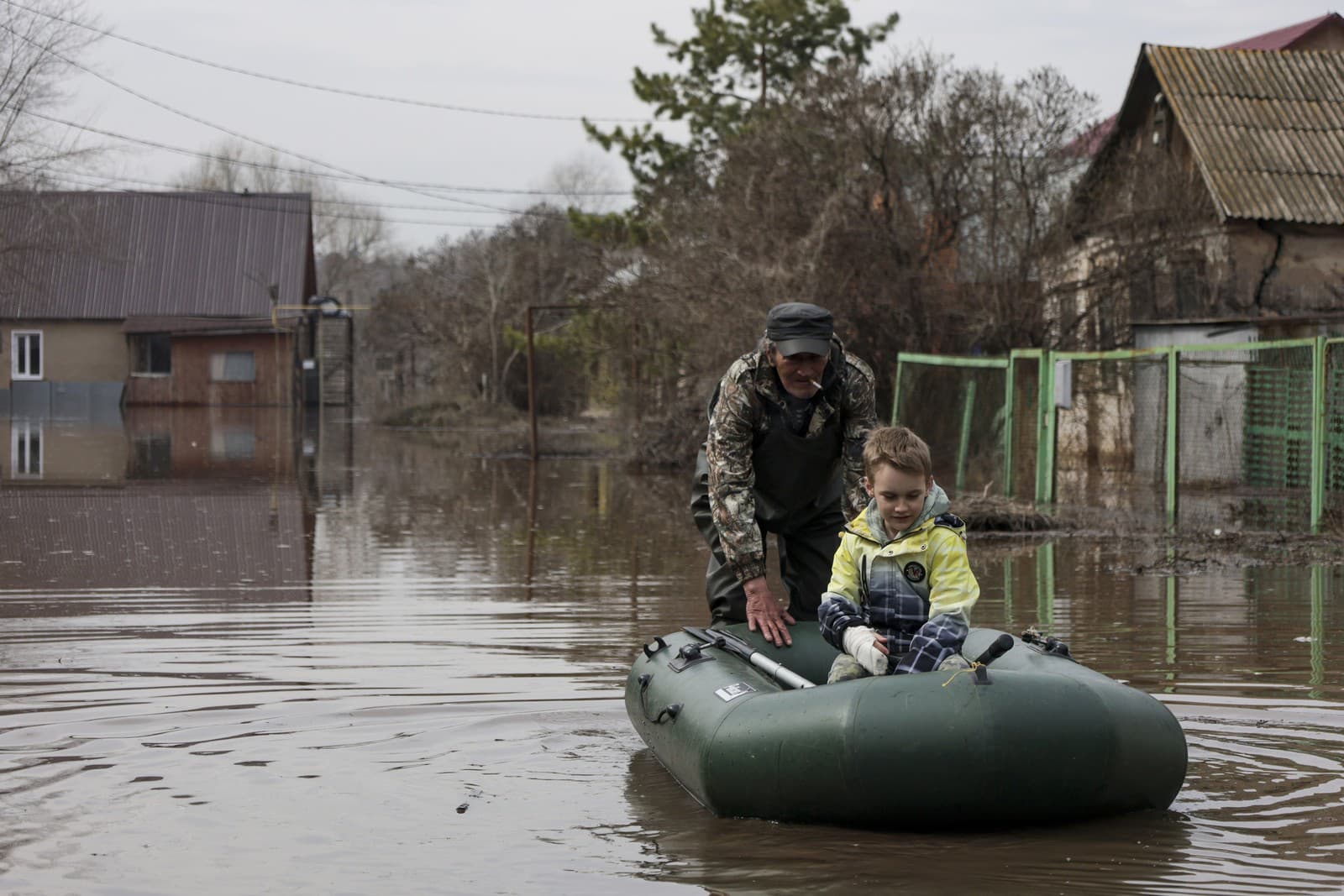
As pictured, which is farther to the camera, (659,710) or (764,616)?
(764,616)

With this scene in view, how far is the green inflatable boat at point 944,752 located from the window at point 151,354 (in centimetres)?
5406

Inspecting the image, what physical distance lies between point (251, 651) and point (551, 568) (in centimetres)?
437

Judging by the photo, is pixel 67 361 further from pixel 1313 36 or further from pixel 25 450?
pixel 1313 36

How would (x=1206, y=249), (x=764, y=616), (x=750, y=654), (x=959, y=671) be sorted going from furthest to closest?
(x=1206, y=249) < (x=764, y=616) < (x=750, y=654) < (x=959, y=671)

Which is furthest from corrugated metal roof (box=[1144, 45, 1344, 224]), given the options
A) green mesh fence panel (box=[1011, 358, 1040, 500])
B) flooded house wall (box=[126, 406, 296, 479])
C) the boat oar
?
the boat oar

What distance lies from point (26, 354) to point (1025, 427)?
45578mm

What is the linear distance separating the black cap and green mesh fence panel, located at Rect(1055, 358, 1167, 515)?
36.5ft

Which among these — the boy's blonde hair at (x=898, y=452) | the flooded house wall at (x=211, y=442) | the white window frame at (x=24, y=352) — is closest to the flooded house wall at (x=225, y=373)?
the flooded house wall at (x=211, y=442)

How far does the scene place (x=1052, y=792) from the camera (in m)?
5.46

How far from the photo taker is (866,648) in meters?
5.80

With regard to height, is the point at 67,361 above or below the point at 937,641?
above

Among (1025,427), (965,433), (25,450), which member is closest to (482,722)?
(965,433)

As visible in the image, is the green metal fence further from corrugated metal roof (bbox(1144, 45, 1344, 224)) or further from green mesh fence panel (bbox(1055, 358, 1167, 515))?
corrugated metal roof (bbox(1144, 45, 1344, 224))

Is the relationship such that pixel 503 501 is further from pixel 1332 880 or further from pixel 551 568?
pixel 1332 880
